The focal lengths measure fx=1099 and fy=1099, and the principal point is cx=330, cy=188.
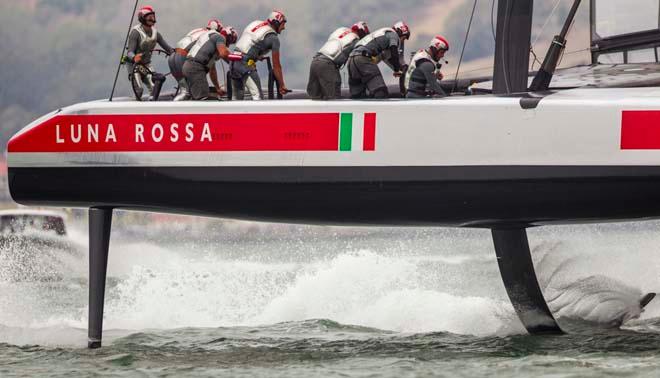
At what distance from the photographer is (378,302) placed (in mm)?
8719

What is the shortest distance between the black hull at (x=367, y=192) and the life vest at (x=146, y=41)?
112 inches

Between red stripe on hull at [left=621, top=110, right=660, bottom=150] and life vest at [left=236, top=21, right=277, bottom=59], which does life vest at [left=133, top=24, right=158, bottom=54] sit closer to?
life vest at [left=236, top=21, right=277, bottom=59]

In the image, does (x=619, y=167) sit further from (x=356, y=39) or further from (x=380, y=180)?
(x=356, y=39)

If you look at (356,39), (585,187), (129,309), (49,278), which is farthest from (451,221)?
(49,278)

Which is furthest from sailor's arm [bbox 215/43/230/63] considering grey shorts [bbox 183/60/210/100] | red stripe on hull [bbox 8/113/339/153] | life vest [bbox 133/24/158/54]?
life vest [bbox 133/24/158/54]

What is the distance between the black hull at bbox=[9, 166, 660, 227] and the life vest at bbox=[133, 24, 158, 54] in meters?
2.83

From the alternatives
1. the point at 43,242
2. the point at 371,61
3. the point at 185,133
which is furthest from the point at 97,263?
the point at 43,242

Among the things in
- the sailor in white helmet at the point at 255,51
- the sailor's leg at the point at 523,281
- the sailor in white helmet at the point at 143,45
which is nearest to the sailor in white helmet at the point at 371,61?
the sailor in white helmet at the point at 255,51

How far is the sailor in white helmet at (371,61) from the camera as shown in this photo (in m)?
7.21

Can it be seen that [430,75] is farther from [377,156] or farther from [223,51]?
[377,156]

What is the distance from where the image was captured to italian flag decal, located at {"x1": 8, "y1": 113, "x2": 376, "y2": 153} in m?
6.19

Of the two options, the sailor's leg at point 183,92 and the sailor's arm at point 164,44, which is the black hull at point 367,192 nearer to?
the sailor's leg at point 183,92

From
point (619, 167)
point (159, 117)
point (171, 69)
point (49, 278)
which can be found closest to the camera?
point (619, 167)

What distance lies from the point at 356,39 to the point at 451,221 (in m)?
1.63
